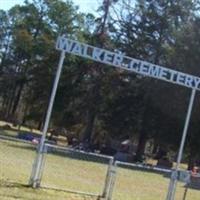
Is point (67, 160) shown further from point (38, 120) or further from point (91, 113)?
point (38, 120)

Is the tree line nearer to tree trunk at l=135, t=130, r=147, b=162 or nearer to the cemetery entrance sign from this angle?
tree trunk at l=135, t=130, r=147, b=162

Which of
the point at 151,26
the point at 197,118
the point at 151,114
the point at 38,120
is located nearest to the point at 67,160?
the point at 197,118

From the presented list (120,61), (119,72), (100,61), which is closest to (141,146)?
(119,72)

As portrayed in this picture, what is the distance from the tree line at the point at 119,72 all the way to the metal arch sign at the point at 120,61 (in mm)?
33410

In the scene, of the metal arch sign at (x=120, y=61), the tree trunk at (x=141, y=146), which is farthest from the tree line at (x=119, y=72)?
the metal arch sign at (x=120, y=61)

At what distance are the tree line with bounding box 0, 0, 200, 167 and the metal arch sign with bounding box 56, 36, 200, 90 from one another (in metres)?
33.4

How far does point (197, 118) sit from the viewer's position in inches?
2034

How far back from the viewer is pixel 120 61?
58.5ft

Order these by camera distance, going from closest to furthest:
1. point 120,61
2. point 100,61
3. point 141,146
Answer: point 100,61
point 120,61
point 141,146

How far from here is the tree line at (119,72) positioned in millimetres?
54312

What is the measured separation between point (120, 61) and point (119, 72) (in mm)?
44605

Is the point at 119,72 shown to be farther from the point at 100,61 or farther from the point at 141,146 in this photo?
the point at 100,61

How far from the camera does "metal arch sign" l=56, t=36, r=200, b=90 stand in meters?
17.4

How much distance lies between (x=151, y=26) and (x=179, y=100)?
10.4m
